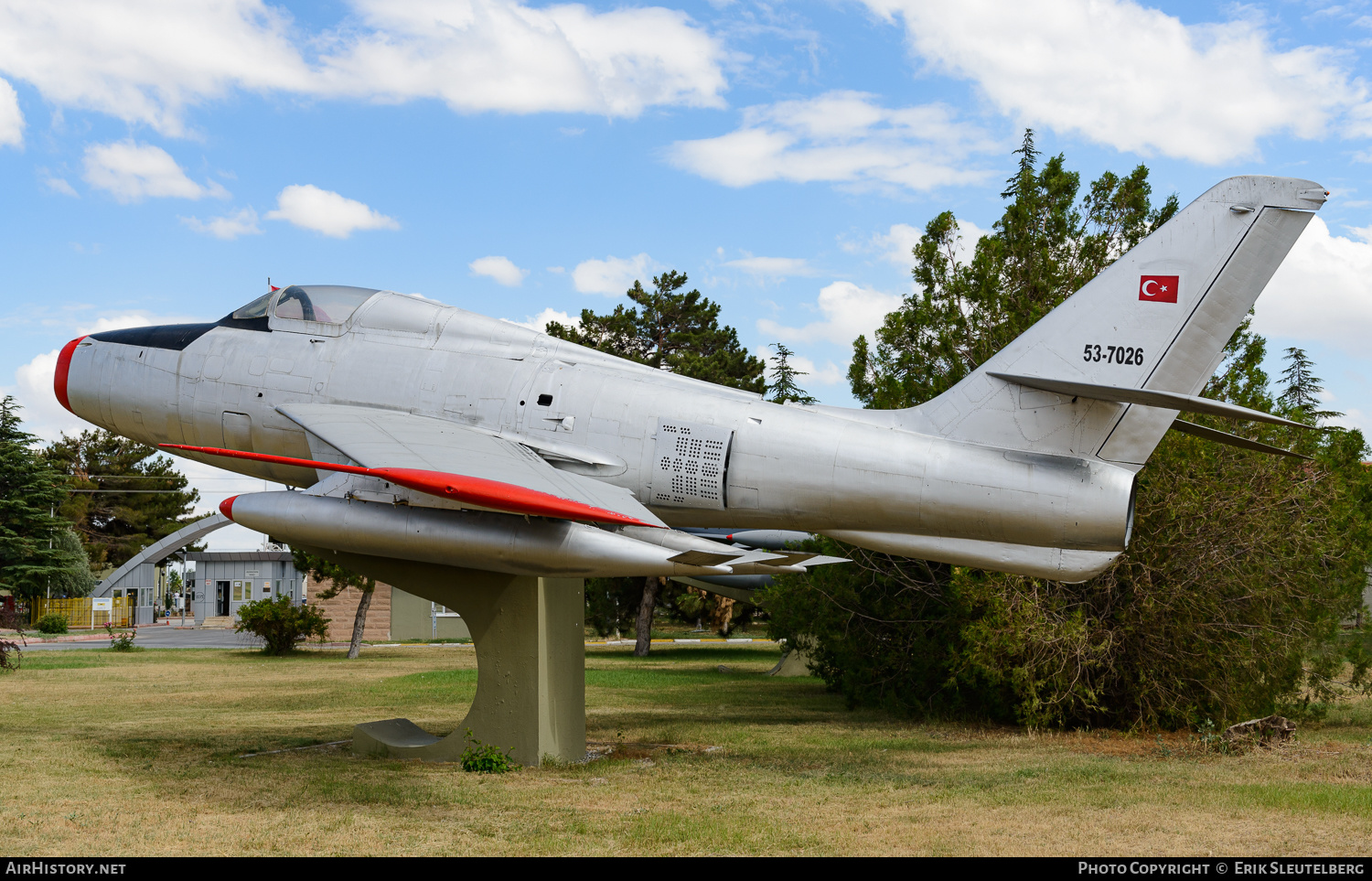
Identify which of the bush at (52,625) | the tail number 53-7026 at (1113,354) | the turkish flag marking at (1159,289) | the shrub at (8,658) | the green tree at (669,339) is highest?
the green tree at (669,339)

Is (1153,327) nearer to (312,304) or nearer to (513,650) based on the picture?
(513,650)

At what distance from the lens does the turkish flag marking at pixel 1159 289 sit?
9977 mm

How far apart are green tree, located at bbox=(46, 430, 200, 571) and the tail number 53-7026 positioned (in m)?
63.4

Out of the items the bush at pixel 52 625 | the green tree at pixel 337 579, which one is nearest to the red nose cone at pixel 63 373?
the green tree at pixel 337 579

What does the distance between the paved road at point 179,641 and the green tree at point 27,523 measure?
6.62 m

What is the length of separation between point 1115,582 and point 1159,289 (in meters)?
6.07

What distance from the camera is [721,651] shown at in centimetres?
3656

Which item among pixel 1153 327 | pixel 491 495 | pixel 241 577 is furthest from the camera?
pixel 241 577

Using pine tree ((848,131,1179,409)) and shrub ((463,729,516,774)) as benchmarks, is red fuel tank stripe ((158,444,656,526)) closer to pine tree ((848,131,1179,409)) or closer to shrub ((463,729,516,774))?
shrub ((463,729,516,774))

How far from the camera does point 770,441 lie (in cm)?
1005

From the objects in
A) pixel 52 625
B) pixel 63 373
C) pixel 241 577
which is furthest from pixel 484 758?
pixel 241 577

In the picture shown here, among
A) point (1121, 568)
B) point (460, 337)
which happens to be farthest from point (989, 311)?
point (460, 337)

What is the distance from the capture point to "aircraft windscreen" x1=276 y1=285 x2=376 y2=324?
11578 millimetres

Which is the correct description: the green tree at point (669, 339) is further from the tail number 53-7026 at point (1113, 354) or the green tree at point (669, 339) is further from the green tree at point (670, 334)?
the tail number 53-7026 at point (1113, 354)
